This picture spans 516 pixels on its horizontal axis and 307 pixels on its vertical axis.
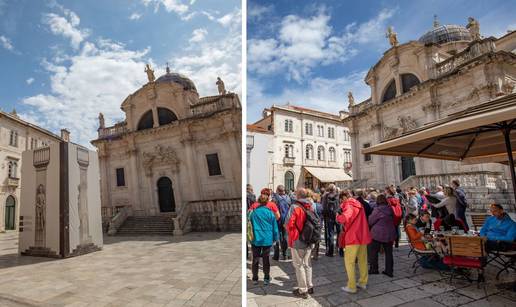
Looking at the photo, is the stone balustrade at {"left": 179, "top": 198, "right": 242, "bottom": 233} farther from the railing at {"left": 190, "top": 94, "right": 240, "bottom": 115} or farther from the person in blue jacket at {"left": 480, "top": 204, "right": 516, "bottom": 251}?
the person in blue jacket at {"left": 480, "top": 204, "right": 516, "bottom": 251}

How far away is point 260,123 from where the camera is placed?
26766mm

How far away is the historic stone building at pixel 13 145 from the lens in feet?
29.1

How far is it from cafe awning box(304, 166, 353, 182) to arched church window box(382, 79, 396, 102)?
9018mm

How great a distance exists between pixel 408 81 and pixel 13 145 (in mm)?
17429

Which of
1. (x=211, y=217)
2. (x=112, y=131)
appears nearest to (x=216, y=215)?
(x=211, y=217)

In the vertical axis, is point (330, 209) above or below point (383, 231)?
above

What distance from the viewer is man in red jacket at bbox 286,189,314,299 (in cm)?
305

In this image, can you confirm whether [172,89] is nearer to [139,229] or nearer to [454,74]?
[139,229]

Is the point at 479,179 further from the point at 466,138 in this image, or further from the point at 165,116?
the point at 165,116

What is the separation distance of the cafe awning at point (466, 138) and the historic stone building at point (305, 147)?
678 inches

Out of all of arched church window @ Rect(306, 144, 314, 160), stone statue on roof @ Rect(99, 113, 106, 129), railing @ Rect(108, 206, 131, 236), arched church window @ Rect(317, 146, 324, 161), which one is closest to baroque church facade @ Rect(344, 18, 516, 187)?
arched church window @ Rect(306, 144, 314, 160)

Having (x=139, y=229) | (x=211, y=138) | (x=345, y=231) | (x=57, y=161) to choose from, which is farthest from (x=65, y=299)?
(x=211, y=138)

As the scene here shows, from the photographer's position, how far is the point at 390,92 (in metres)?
17.1

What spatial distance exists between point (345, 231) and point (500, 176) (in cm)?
972
